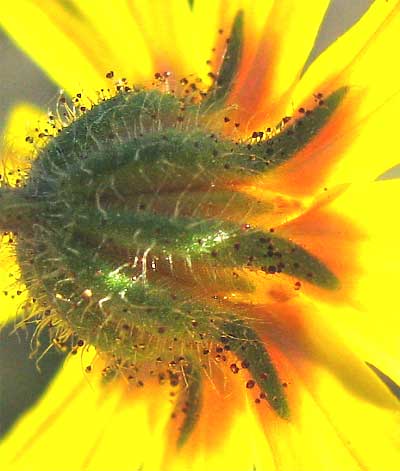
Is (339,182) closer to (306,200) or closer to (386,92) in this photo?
(306,200)

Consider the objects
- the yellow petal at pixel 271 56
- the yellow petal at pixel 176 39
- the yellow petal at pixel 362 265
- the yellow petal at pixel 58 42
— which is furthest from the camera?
the yellow petal at pixel 58 42

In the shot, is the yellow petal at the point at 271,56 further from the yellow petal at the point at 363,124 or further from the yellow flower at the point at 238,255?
the yellow petal at the point at 363,124

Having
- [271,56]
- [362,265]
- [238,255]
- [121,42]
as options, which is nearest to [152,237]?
[238,255]

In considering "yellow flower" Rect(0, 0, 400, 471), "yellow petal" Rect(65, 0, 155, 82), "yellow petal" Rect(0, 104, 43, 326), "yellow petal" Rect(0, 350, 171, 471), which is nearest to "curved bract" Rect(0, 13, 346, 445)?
"yellow flower" Rect(0, 0, 400, 471)

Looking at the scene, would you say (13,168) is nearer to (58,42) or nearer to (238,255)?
(58,42)

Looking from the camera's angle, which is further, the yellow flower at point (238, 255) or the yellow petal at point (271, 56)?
the yellow petal at point (271, 56)

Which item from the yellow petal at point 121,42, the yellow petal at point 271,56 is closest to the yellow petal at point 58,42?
the yellow petal at point 121,42

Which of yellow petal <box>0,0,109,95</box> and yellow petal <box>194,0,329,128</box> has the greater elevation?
yellow petal <box>0,0,109,95</box>

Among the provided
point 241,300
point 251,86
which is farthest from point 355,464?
point 251,86

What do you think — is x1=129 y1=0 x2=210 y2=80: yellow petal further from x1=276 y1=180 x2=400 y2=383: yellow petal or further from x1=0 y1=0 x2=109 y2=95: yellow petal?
x1=276 y1=180 x2=400 y2=383: yellow petal
